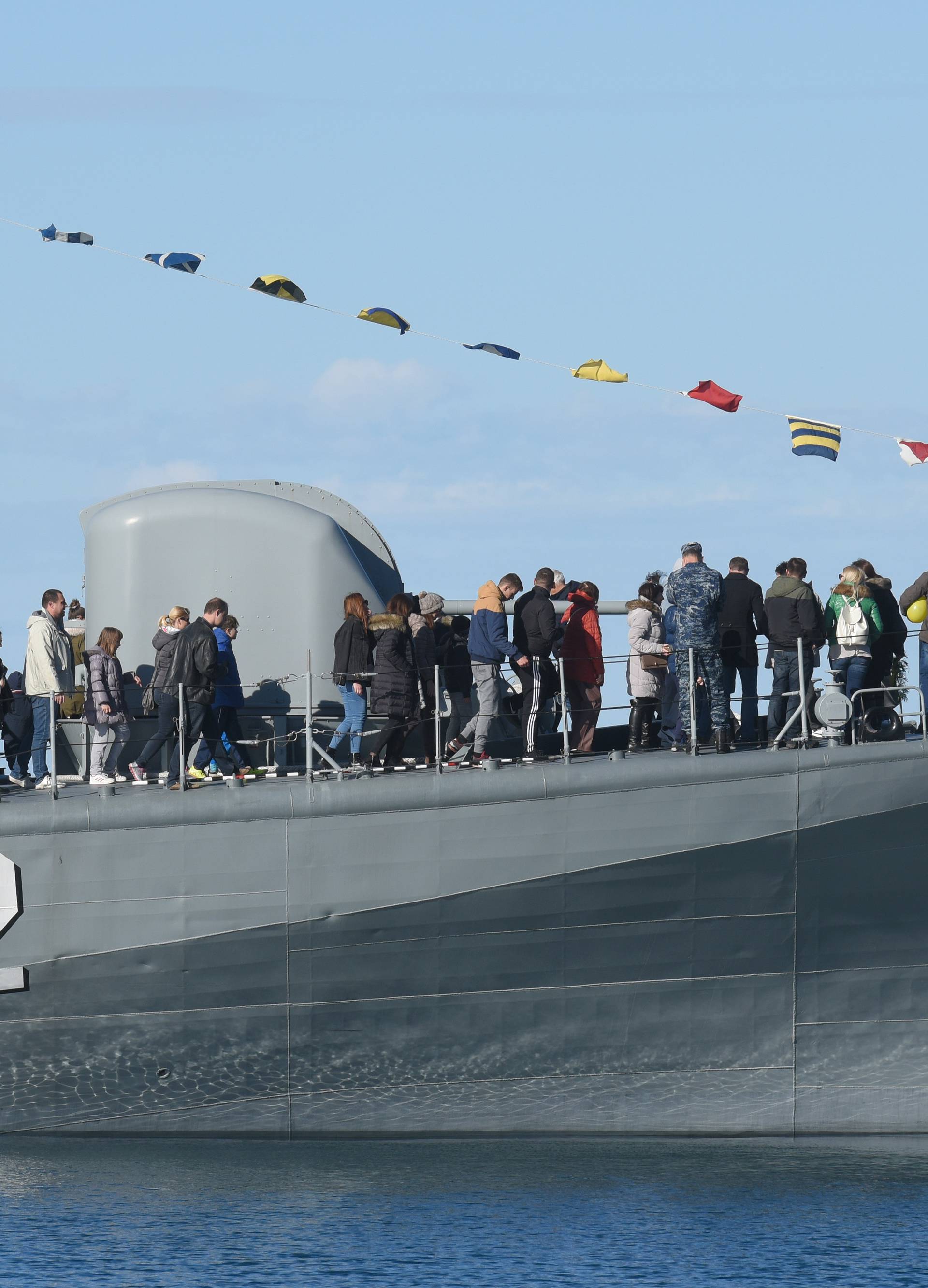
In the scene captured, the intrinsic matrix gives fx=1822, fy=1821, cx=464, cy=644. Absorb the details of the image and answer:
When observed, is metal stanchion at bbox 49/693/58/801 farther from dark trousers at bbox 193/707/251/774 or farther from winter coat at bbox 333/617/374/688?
winter coat at bbox 333/617/374/688

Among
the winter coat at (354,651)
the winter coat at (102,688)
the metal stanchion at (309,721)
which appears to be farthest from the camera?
the winter coat at (102,688)

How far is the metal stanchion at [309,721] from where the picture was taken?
15273 millimetres

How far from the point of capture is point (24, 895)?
1662 cm

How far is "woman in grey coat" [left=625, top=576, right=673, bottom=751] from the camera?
1628 centimetres

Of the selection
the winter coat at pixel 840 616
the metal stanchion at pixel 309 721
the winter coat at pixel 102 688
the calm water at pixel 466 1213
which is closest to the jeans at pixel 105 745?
the winter coat at pixel 102 688

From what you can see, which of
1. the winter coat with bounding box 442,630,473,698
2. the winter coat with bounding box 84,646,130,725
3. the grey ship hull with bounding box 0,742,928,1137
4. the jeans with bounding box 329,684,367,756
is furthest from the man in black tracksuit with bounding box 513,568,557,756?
the winter coat with bounding box 84,646,130,725

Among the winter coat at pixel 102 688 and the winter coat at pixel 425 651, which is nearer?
the winter coat at pixel 102 688

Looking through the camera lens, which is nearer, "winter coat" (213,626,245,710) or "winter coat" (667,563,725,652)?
"winter coat" (667,563,725,652)

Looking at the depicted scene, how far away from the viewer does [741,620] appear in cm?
1636

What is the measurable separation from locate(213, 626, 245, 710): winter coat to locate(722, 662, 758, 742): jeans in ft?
14.5

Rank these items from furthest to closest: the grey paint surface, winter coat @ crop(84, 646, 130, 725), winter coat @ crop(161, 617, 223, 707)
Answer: the grey paint surface → winter coat @ crop(84, 646, 130, 725) → winter coat @ crop(161, 617, 223, 707)

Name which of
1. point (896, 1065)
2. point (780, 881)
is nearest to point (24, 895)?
point (780, 881)

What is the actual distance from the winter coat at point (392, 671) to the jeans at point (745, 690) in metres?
2.78

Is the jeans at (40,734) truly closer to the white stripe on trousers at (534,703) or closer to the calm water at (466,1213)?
the calm water at (466,1213)
